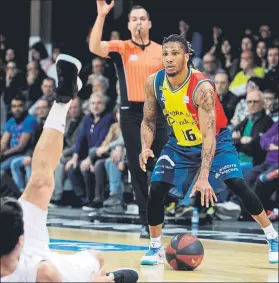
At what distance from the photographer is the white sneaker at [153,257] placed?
7.43m

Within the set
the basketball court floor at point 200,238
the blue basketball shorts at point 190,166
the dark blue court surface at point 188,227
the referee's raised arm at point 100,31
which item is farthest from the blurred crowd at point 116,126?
the blue basketball shorts at point 190,166

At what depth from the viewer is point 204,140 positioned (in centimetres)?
748

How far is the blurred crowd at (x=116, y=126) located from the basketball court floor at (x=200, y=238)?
0.97 m

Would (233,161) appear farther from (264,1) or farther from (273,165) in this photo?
(264,1)

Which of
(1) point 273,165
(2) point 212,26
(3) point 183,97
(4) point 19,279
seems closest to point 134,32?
(3) point 183,97

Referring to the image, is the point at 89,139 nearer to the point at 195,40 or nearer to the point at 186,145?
the point at 195,40

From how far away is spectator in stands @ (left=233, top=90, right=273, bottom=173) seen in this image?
12141mm

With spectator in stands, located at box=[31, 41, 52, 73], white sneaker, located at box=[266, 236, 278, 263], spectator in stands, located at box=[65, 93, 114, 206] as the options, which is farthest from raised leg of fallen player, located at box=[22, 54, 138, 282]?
spectator in stands, located at box=[31, 41, 52, 73]

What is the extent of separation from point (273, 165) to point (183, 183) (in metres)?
4.38

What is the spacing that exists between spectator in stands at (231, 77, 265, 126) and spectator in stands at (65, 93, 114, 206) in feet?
6.51

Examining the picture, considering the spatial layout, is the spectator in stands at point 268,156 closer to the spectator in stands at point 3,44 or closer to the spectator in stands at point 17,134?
the spectator in stands at point 17,134

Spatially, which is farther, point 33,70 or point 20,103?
point 33,70

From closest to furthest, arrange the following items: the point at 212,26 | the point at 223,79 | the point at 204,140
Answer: the point at 204,140 → the point at 223,79 → the point at 212,26

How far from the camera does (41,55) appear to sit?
17.5 meters
